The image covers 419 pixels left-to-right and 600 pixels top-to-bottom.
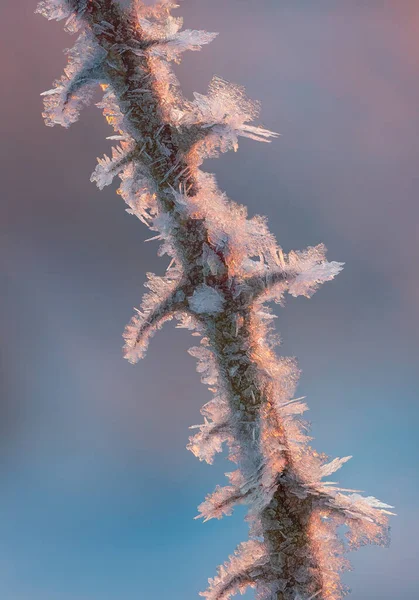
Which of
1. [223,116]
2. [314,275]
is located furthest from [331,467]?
[223,116]

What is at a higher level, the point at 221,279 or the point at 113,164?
the point at 113,164

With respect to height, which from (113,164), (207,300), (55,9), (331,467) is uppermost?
(55,9)

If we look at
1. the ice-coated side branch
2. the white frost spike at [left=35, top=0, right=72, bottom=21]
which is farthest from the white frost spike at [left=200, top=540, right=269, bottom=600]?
the white frost spike at [left=35, top=0, right=72, bottom=21]

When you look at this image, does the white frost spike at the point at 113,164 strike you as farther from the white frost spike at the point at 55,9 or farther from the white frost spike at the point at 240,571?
the white frost spike at the point at 240,571

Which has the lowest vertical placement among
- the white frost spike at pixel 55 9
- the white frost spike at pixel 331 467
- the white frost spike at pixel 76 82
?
the white frost spike at pixel 331 467

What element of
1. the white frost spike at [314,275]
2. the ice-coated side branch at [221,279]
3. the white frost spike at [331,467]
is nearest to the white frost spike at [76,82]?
the ice-coated side branch at [221,279]

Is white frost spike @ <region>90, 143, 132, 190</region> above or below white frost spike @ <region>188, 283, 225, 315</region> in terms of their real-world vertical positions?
above

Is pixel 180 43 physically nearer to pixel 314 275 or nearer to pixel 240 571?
pixel 314 275

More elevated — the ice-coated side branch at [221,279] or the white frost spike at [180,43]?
the white frost spike at [180,43]

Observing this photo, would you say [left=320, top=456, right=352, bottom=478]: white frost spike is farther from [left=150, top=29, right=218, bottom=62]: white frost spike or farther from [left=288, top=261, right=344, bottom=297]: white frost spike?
[left=150, top=29, right=218, bottom=62]: white frost spike
